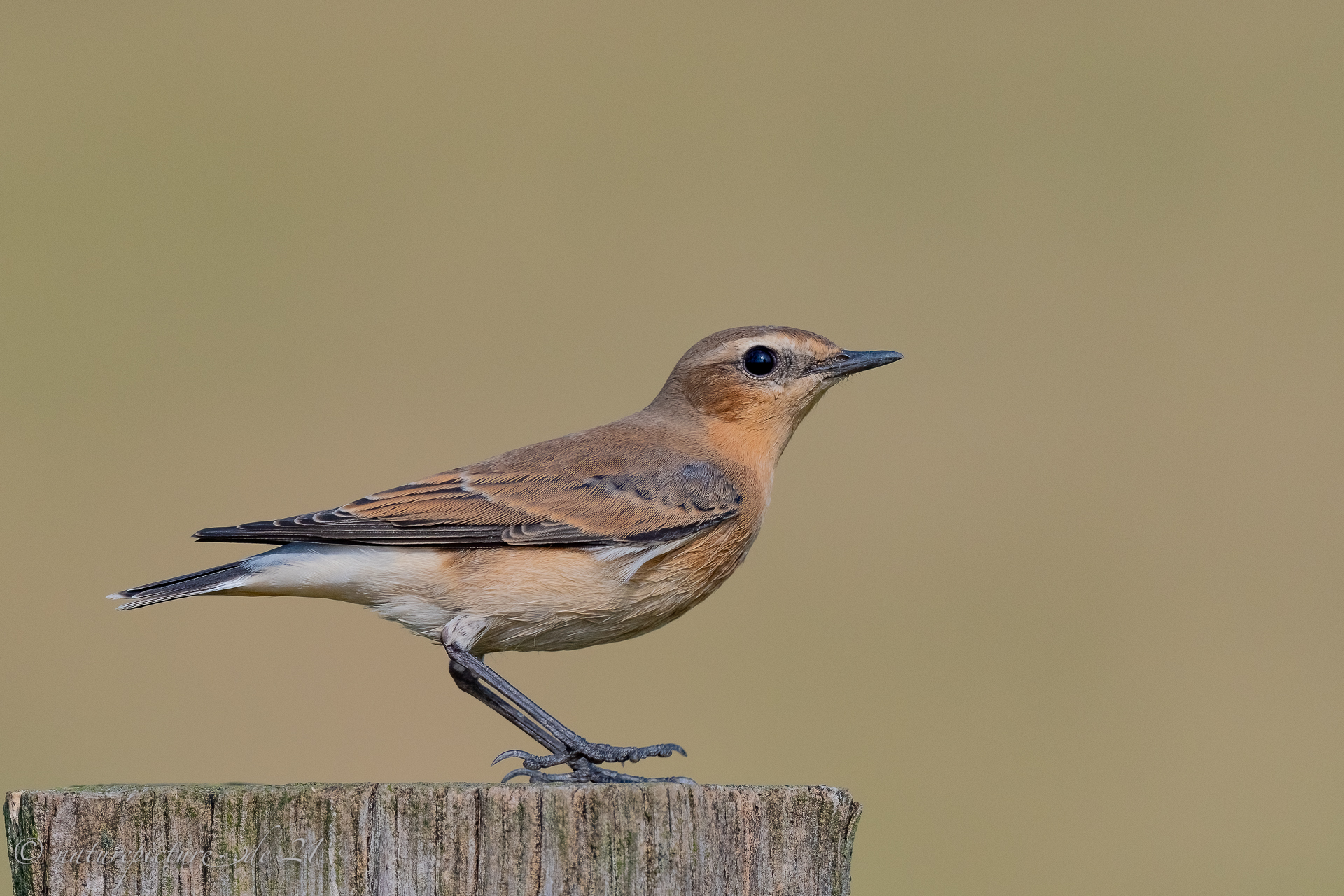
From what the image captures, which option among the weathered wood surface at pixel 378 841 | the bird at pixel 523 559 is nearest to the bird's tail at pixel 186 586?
the bird at pixel 523 559

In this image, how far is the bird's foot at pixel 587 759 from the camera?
5.53 metres

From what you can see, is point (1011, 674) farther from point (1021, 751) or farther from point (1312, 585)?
point (1312, 585)

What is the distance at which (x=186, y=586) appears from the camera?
5.80 metres

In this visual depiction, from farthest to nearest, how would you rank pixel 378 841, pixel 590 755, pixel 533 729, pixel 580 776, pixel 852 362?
pixel 852 362
pixel 533 729
pixel 590 755
pixel 580 776
pixel 378 841

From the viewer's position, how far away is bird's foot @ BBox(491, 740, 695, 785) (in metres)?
5.53

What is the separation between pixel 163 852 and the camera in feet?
12.2

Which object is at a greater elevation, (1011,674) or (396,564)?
(396,564)

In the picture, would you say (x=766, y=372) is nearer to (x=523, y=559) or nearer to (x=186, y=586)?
(x=523, y=559)

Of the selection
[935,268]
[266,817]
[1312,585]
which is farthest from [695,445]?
[935,268]

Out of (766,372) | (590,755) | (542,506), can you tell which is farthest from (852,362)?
(590,755)

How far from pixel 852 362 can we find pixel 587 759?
2.46 m

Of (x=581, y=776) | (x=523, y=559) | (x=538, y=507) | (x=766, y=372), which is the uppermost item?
(x=766, y=372)

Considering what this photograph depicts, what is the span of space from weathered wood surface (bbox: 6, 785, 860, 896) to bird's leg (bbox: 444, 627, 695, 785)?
1.79m

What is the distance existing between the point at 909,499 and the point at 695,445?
7.21 m
